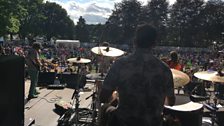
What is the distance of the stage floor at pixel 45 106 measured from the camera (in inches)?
330

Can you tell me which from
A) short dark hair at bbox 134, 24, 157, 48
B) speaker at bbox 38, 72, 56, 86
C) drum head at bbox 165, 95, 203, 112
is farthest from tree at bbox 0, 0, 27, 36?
short dark hair at bbox 134, 24, 157, 48

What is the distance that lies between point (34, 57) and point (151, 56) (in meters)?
7.22

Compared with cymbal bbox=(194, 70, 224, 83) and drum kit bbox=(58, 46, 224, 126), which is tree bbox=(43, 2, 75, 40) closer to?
drum kit bbox=(58, 46, 224, 126)

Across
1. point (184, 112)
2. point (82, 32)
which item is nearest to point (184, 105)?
point (184, 112)

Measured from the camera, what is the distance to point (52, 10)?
83.6m

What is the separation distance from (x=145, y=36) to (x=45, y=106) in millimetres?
6634

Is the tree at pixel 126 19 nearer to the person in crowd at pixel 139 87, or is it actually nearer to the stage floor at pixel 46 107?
the stage floor at pixel 46 107

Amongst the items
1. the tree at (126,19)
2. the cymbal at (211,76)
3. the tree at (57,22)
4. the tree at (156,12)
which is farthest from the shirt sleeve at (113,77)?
the tree at (57,22)

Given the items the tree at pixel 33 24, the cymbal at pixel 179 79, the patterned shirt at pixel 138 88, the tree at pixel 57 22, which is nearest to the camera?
the patterned shirt at pixel 138 88

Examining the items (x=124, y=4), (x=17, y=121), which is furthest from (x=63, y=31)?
(x=17, y=121)

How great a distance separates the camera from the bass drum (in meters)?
5.33

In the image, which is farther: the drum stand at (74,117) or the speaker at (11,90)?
the drum stand at (74,117)

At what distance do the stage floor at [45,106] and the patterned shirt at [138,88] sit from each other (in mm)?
3724

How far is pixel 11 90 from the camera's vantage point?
4.50m
